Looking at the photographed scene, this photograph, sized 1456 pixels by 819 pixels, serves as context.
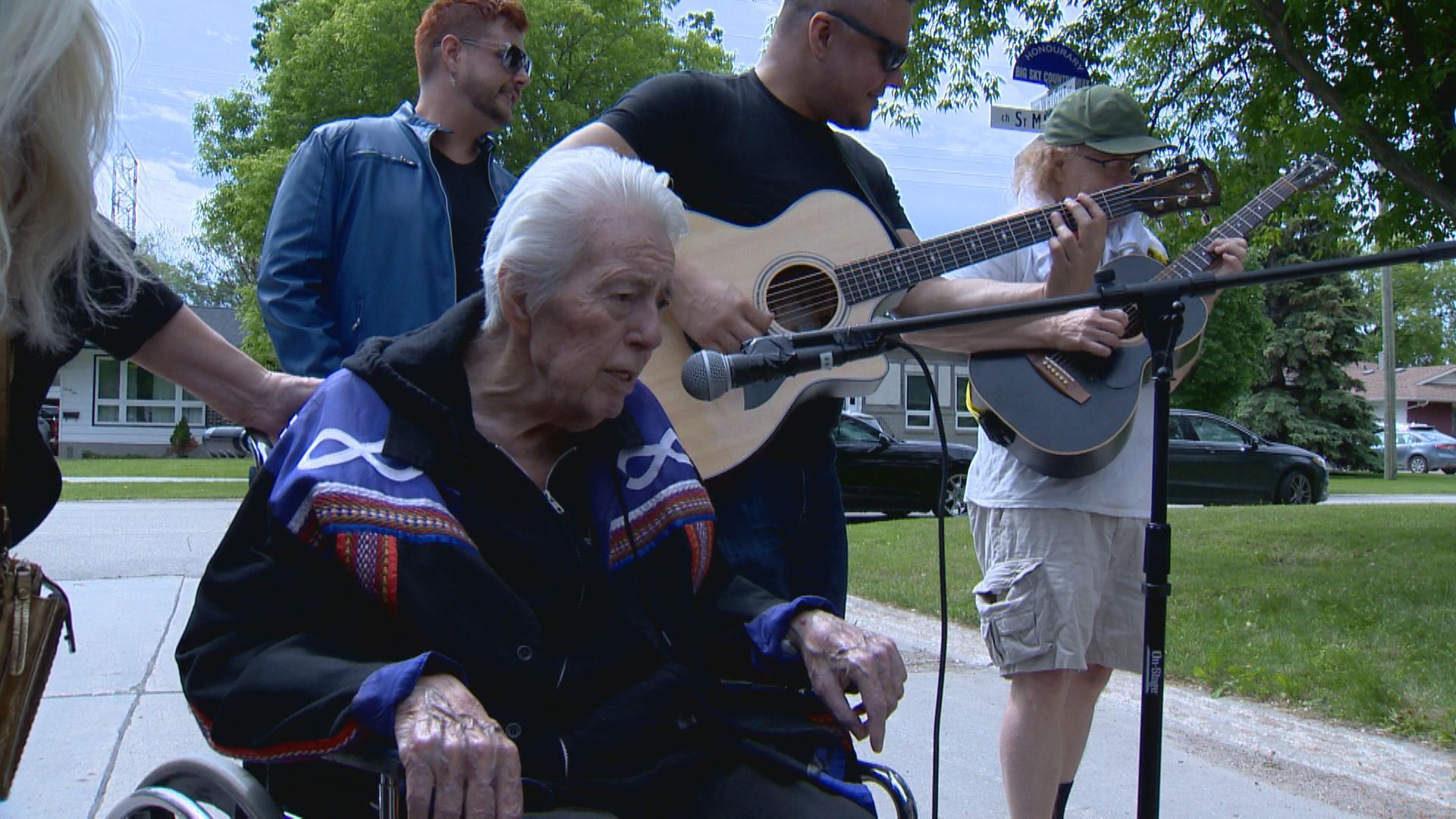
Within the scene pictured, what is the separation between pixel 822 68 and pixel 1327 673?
3.70 m

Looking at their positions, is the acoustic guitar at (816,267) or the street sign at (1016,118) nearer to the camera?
the acoustic guitar at (816,267)

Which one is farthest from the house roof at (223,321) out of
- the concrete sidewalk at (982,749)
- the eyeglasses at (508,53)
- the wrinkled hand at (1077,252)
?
the wrinkled hand at (1077,252)

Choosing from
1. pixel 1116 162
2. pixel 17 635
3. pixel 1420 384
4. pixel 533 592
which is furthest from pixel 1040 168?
pixel 1420 384

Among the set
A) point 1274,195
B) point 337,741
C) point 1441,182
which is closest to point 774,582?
point 337,741

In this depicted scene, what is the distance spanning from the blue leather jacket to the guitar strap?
1000 millimetres

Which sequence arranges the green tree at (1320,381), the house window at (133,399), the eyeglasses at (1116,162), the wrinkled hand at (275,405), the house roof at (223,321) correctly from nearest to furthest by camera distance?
1. the wrinkled hand at (275,405)
2. the eyeglasses at (1116,162)
3. the green tree at (1320,381)
4. the house window at (133,399)
5. the house roof at (223,321)

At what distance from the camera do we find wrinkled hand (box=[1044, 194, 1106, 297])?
2693 mm

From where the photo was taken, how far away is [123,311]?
77.3 inches

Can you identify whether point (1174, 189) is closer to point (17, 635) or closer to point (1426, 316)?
point (17, 635)

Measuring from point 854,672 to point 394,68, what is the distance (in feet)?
56.1

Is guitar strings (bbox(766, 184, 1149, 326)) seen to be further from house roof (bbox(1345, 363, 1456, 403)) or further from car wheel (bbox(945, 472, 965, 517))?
house roof (bbox(1345, 363, 1456, 403))

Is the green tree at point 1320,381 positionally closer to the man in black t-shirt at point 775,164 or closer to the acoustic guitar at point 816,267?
the acoustic guitar at point 816,267

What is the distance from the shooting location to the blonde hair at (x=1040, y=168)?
9.76 feet

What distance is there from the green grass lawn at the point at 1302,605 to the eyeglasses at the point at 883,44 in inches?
125
